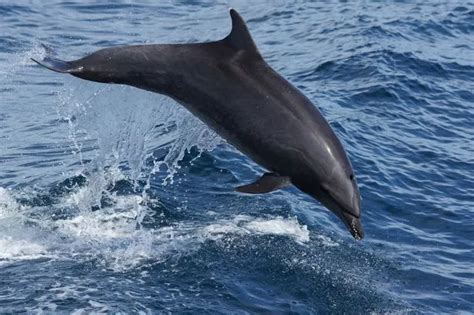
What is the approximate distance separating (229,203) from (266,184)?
629cm

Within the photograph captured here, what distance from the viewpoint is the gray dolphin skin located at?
1076 centimetres

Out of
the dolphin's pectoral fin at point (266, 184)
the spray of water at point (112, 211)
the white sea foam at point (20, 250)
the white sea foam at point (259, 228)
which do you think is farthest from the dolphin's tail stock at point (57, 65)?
the white sea foam at point (259, 228)

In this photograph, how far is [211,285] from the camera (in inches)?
535

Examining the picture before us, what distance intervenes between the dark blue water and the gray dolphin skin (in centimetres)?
225

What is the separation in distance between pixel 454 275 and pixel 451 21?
17494 millimetres

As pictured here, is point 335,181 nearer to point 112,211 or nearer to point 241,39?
point 241,39

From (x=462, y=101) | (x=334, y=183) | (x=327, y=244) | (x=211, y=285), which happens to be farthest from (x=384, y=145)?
(x=334, y=183)

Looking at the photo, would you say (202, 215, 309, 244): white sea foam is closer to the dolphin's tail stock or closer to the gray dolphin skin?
the gray dolphin skin

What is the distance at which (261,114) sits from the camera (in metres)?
10.8

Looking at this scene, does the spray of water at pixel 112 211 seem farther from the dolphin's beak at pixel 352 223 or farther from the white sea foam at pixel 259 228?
the dolphin's beak at pixel 352 223

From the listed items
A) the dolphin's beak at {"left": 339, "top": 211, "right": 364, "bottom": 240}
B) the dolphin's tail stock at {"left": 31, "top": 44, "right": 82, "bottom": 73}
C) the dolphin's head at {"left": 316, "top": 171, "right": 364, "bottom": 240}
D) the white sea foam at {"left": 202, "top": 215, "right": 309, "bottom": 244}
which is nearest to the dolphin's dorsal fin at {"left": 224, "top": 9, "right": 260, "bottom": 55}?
the dolphin's head at {"left": 316, "top": 171, "right": 364, "bottom": 240}

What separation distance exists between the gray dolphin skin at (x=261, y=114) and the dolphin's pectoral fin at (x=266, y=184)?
0.01 meters

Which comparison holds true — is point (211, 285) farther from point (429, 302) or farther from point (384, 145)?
point (384, 145)

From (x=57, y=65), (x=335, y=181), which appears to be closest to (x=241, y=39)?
(x=335, y=181)
